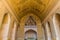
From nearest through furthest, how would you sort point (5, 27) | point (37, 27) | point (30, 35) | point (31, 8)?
1. point (5, 27)
2. point (31, 8)
3. point (37, 27)
4. point (30, 35)

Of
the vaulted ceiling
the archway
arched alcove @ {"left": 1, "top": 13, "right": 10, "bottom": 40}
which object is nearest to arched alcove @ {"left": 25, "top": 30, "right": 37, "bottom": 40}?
the archway

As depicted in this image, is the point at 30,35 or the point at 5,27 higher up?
the point at 5,27

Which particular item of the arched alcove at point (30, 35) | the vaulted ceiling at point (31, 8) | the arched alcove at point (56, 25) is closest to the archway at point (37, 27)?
the vaulted ceiling at point (31, 8)

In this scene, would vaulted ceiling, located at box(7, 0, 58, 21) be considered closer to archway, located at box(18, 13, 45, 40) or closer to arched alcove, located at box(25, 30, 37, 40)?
archway, located at box(18, 13, 45, 40)

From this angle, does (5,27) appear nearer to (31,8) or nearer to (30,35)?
(31,8)

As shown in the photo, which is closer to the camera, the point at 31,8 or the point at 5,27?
the point at 5,27

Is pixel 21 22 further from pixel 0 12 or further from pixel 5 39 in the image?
pixel 0 12

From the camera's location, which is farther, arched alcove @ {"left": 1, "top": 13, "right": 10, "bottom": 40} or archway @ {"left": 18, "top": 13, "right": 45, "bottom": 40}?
archway @ {"left": 18, "top": 13, "right": 45, "bottom": 40}

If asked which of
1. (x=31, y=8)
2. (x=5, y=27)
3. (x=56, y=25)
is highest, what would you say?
(x=31, y=8)

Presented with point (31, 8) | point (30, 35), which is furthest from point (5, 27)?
point (30, 35)

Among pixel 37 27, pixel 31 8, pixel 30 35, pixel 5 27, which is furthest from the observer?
pixel 30 35

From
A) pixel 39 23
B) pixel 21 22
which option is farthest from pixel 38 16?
pixel 21 22

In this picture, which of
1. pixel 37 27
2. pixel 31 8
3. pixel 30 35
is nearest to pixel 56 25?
pixel 37 27

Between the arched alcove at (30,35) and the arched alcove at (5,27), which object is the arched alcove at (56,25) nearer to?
the arched alcove at (5,27)
